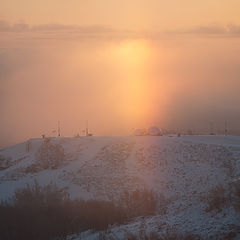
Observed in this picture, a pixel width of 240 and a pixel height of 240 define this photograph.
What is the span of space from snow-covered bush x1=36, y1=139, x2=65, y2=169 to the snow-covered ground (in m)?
0.72

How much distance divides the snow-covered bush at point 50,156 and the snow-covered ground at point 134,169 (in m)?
0.72

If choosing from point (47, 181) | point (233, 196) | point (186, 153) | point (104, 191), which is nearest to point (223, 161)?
point (186, 153)

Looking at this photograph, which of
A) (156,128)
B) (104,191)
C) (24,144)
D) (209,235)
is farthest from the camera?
(156,128)

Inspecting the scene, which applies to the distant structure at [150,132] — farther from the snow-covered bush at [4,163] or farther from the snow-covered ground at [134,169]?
the snow-covered bush at [4,163]

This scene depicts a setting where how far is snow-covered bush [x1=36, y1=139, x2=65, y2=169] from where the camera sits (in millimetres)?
41344

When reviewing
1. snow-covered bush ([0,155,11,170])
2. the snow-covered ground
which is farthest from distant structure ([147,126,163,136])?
snow-covered bush ([0,155,11,170])

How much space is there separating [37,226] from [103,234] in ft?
21.0

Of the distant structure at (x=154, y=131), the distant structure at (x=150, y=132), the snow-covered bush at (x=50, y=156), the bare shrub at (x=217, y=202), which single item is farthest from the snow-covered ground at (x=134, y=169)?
the distant structure at (x=150, y=132)

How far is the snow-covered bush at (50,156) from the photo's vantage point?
4134 cm

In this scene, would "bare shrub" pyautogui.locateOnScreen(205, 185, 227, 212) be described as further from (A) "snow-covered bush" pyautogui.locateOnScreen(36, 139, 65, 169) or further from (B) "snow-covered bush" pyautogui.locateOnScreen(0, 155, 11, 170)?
(B) "snow-covered bush" pyautogui.locateOnScreen(0, 155, 11, 170)

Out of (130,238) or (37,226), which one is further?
(37,226)

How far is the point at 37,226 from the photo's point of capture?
22.6m

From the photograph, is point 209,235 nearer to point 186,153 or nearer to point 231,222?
point 231,222

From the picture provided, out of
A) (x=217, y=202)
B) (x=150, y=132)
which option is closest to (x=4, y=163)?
(x=150, y=132)
